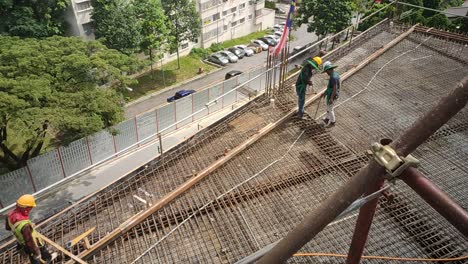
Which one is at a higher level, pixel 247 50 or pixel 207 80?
pixel 247 50

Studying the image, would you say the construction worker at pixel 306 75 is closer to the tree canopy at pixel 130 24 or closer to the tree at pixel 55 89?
the tree at pixel 55 89

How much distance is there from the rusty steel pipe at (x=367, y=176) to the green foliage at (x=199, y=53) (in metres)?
39.7

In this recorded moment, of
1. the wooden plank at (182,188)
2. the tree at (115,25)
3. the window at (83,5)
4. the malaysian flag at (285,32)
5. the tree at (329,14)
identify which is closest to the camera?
the wooden plank at (182,188)

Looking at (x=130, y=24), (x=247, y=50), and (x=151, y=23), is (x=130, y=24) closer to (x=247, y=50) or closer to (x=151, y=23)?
(x=151, y=23)

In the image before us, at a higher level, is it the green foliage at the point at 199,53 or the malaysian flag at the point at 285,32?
the malaysian flag at the point at 285,32

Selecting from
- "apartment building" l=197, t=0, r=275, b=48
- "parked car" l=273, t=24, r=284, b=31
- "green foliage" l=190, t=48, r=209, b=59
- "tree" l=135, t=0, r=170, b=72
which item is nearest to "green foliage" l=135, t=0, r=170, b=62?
"tree" l=135, t=0, r=170, b=72

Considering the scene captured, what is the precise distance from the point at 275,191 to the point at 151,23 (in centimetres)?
2816

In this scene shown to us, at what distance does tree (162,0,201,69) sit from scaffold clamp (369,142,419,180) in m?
34.7

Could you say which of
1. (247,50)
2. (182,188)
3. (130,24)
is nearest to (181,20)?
(130,24)

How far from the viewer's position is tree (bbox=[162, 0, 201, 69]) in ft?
118

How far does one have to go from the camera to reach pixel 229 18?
45500 millimetres

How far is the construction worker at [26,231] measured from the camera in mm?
6336

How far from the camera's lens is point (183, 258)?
722 centimetres

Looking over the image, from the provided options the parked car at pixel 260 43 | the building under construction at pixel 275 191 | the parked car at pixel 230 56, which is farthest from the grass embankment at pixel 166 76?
the building under construction at pixel 275 191
